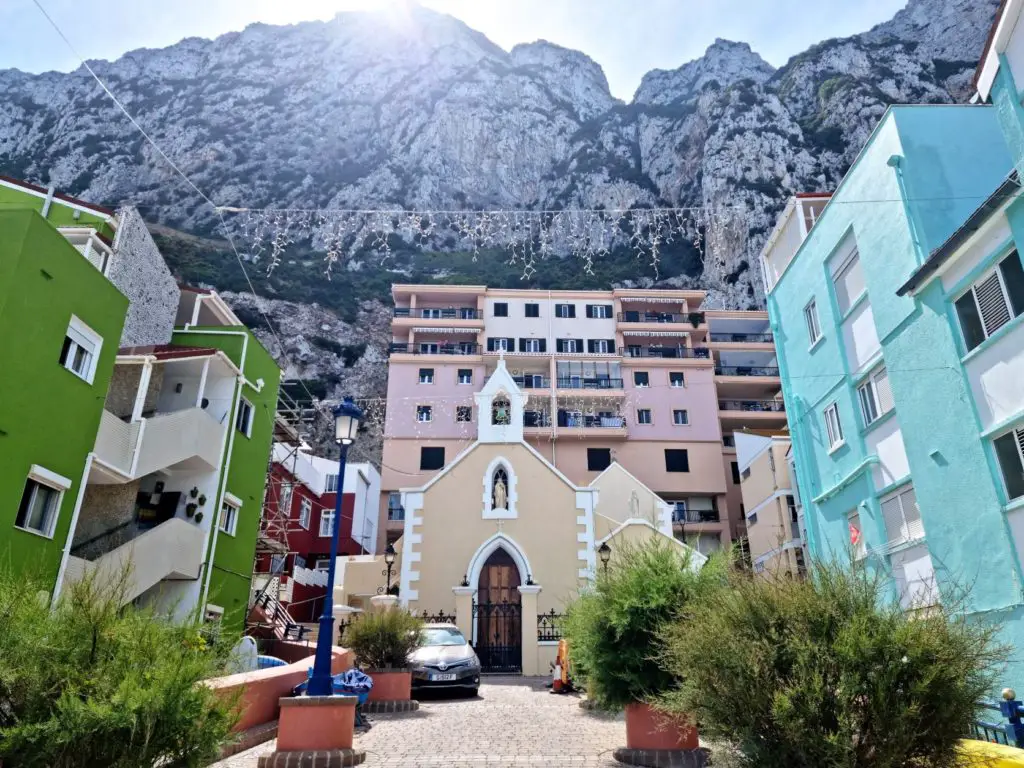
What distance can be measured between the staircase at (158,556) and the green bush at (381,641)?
5.08 metres

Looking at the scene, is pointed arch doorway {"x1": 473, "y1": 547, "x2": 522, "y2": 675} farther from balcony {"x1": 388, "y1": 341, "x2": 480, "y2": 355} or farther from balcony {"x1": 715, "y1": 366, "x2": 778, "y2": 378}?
balcony {"x1": 715, "y1": 366, "x2": 778, "y2": 378}

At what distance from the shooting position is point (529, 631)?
2191 cm

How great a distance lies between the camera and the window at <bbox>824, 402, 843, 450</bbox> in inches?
673

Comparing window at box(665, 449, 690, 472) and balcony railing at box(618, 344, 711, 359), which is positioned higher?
balcony railing at box(618, 344, 711, 359)

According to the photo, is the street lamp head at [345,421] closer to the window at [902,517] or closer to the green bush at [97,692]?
the green bush at [97,692]

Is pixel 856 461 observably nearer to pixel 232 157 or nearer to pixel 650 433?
pixel 650 433

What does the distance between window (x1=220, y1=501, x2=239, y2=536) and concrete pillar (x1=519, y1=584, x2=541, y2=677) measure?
8.95 meters

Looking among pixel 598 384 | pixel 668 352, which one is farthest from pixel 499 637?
pixel 668 352

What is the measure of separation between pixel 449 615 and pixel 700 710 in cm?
1927

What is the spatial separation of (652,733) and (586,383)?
37.0 m

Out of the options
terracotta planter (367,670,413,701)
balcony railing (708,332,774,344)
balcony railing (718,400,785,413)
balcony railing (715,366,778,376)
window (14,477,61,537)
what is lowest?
terracotta planter (367,670,413,701)

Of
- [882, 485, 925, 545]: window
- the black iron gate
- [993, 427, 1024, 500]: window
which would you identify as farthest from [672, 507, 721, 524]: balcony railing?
[993, 427, 1024, 500]: window

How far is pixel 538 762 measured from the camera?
26.2 ft

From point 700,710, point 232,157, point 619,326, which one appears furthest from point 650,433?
point 232,157
